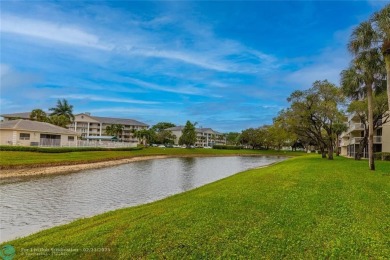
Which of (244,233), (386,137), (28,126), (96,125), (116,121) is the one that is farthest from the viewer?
(116,121)

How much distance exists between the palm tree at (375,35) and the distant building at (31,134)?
1953 inches

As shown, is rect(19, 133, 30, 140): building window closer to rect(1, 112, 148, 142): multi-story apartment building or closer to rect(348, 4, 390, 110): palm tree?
rect(348, 4, 390, 110): palm tree

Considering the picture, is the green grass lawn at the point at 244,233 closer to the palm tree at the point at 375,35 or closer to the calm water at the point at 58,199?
the calm water at the point at 58,199

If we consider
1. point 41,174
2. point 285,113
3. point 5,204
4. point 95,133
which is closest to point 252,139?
point 95,133

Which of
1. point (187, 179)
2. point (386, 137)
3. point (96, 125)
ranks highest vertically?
point (96, 125)

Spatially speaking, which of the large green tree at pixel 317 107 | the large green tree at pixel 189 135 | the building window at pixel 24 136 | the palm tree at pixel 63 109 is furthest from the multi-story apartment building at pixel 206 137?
the large green tree at pixel 317 107

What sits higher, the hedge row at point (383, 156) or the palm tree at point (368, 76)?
the palm tree at point (368, 76)

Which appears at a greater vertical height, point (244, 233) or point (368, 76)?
point (368, 76)

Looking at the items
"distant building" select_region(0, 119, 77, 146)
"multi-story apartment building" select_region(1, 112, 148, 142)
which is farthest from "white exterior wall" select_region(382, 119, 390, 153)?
"multi-story apartment building" select_region(1, 112, 148, 142)

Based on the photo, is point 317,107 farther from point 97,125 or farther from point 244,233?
point 97,125

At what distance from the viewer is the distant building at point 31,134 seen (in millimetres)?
48125

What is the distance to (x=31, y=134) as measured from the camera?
51.1m

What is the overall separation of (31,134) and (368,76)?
51.1 meters

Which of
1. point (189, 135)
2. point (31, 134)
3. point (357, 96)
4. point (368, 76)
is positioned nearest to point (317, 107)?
point (357, 96)
